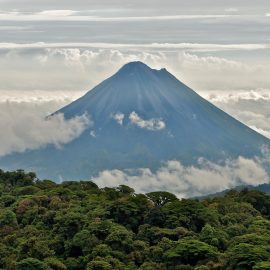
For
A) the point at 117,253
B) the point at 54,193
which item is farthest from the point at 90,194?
the point at 117,253

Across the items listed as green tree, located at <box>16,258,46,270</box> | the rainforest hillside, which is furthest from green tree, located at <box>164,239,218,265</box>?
green tree, located at <box>16,258,46,270</box>

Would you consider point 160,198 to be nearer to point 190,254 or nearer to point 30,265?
point 190,254

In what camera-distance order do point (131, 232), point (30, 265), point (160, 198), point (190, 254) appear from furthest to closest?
point (160, 198), point (131, 232), point (190, 254), point (30, 265)

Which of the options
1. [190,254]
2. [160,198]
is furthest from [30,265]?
[160,198]

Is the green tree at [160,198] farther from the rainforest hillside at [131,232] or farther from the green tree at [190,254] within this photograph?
the green tree at [190,254]

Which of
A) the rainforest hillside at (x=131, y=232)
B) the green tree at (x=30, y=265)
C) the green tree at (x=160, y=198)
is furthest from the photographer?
the green tree at (x=160, y=198)

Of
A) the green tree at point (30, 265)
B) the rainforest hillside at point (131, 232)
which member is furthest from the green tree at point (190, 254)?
the green tree at point (30, 265)

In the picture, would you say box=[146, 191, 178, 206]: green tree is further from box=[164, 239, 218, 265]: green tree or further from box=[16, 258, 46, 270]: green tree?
box=[16, 258, 46, 270]: green tree

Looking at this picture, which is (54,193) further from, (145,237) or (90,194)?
(145,237)
